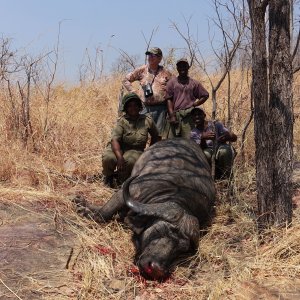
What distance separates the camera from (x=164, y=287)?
Answer: 3459 millimetres

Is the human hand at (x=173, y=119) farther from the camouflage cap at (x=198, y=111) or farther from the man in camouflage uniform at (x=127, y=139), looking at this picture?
the man in camouflage uniform at (x=127, y=139)

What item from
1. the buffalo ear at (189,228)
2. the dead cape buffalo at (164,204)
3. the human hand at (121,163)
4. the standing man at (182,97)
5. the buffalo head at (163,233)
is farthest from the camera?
the standing man at (182,97)

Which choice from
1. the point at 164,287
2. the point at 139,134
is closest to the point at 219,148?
the point at 139,134

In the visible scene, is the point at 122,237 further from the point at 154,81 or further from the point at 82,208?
the point at 154,81

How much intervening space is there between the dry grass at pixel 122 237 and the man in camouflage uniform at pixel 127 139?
0.31m

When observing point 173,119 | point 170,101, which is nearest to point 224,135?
point 173,119

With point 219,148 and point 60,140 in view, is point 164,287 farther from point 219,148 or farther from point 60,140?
point 60,140

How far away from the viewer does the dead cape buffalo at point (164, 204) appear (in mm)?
3748

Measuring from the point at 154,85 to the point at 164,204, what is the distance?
300 centimetres

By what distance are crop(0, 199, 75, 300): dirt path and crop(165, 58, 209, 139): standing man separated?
2360 mm

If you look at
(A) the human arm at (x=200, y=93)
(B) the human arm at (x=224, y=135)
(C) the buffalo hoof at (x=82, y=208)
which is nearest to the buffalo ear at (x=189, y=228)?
(C) the buffalo hoof at (x=82, y=208)

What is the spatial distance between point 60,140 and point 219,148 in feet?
8.47

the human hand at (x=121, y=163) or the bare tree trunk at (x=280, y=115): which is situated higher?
the bare tree trunk at (x=280, y=115)

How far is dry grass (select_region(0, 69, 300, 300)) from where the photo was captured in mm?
3381
